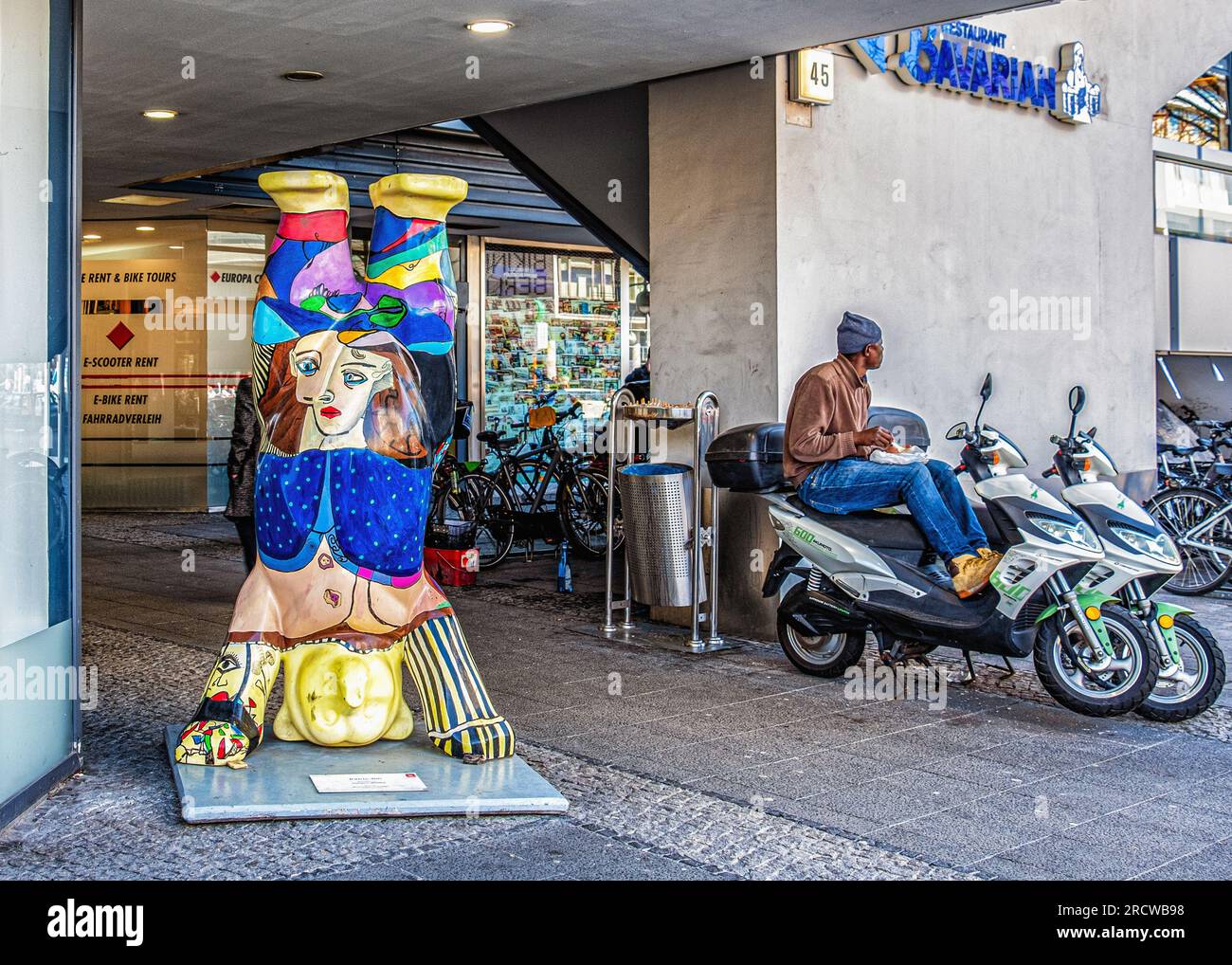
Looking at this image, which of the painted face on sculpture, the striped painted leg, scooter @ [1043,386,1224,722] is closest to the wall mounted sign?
scooter @ [1043,386,1224,722]

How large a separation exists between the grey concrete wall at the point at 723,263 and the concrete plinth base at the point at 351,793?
10.5 feet

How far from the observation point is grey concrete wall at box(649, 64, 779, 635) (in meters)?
7.79

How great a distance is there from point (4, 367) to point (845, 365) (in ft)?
12.7

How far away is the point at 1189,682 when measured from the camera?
5.79 meters

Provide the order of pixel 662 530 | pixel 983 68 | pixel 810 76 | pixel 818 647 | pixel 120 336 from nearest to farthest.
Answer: pixel 818 647 < pixel 810 76 < pixel 662 530 < pixel 983 68 < pixel 120 336

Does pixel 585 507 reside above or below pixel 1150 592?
above

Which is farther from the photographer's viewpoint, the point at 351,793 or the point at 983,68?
the point at 983,68

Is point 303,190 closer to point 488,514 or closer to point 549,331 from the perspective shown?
point 488,514

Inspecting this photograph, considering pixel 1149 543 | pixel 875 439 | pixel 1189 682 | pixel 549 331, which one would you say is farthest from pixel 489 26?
pixel 549 331

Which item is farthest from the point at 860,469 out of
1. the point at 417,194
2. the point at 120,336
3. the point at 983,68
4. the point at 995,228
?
the point at 120,336

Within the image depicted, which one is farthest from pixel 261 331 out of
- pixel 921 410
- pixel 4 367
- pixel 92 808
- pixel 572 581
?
pixel 572 581

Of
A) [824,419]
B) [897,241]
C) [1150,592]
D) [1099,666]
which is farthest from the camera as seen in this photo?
[897,241]

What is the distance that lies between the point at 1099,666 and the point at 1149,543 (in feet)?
1.85

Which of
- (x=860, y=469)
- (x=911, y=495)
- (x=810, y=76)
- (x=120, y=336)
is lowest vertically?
(x=911, y=495)
